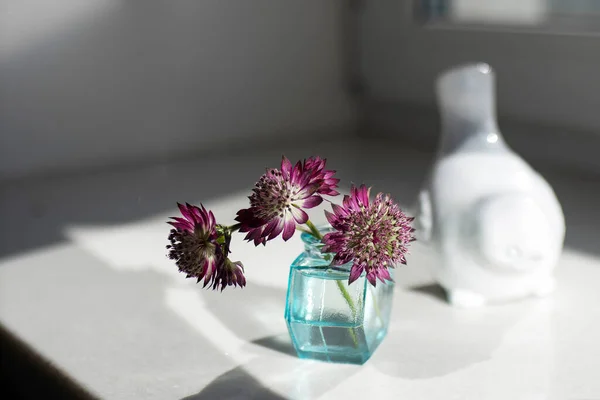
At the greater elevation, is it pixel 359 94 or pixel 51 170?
pixel 359 94

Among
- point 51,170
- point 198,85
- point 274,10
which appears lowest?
point 51,170

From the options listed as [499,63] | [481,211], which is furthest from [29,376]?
[499,63]

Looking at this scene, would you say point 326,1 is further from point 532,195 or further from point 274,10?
point 532,195

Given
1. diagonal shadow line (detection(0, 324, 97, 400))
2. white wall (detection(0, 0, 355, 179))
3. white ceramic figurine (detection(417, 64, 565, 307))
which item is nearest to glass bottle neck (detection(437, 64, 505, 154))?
white ceramic figurine (detection(417, 64, 565, 307))

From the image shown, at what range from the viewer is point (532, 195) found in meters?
0.71

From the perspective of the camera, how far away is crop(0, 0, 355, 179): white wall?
1239 mm

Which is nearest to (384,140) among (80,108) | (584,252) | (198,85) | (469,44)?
(469,44)

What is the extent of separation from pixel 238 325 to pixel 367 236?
0.72ft

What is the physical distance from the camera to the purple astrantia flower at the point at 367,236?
0.55 m

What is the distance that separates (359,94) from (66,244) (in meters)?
0.78

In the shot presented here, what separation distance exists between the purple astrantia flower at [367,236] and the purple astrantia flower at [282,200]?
2cm

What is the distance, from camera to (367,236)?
0.54 metres

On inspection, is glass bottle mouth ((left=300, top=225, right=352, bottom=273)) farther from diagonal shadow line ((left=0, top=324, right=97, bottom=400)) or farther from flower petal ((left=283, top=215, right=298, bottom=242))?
diagonal shadow line ((left=0, top=324, right=97, bottom=400))

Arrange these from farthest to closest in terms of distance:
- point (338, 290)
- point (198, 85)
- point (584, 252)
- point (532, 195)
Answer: point (198, 85) → point (584, 252) → point (532, 195) → point (338, 290)
